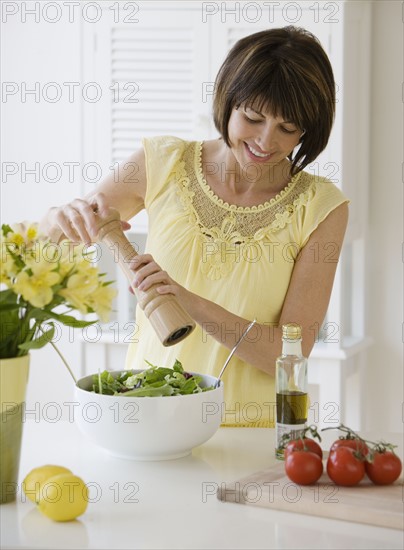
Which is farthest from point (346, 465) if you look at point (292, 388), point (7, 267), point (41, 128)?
point (41, 128)

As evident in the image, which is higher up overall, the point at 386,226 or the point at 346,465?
the point at 386,226

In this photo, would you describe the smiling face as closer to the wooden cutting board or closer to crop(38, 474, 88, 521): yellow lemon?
the wooden cutting board

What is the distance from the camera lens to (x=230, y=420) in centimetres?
172

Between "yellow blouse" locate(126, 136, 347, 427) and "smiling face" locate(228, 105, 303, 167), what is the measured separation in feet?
0.44

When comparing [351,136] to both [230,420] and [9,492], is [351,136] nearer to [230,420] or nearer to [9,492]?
[230,420]

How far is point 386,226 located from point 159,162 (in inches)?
53.4

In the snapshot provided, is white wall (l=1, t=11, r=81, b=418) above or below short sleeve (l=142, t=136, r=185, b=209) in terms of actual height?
above

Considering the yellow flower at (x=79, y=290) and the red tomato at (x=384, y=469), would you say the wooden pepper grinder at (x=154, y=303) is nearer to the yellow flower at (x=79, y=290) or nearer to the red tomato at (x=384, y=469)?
the yellow flower at (x=79, y=290)

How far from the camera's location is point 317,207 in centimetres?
188

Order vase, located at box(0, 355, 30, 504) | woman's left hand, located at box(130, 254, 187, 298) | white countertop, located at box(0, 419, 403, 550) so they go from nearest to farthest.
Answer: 1. white countertop, located at box(0, 419, 403, 550)
2. vase, located at box(0, 355, 30, 504)
3. woman's left hand, located at box(130, 254, 187, 298)

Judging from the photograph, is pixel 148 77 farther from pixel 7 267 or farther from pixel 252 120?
pixel 7 267

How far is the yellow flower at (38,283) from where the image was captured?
1183mm

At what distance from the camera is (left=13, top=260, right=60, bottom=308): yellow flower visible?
1.18 m

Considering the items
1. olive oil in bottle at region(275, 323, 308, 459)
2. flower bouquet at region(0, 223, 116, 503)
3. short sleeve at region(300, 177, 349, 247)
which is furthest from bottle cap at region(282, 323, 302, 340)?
short sleeve at region(300, 177, 349, 247)
